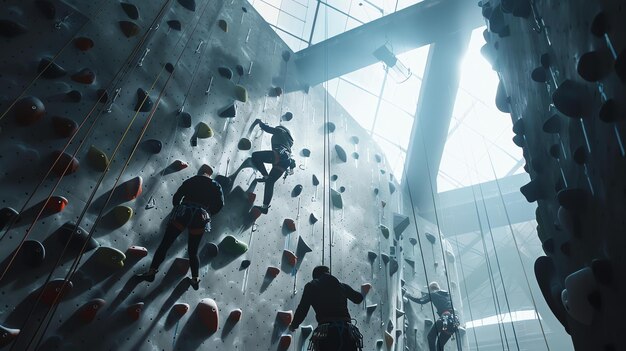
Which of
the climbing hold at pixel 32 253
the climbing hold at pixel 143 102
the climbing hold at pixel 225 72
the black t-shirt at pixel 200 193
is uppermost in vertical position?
the climbing hold at pixel 225 72

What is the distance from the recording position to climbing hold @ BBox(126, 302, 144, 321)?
3.36m

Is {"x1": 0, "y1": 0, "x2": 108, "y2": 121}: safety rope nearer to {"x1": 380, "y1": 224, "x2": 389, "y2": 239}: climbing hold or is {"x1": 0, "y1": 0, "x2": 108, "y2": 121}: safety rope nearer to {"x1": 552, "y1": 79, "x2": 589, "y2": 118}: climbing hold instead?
{"x1": 552, "y1": 79, "x2": 589, "y2": 118}: climbing hold

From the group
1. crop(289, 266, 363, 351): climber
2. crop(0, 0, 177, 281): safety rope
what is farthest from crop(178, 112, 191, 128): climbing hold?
crop(289, 266, 363, 351): climber

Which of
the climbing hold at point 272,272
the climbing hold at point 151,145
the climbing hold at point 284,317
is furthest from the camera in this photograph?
the climbing hold at point 272,272

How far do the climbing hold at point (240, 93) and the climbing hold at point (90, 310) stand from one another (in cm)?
286

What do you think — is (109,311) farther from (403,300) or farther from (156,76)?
(403,300)

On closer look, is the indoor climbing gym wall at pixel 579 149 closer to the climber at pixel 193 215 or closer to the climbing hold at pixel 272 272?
the climber at pixel 193 215

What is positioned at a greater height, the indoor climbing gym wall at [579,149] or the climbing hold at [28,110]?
the climbing hold at [28,110]

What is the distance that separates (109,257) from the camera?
11.0 feet

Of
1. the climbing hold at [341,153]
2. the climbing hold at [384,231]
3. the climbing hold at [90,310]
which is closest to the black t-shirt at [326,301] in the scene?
the climbing hold at [90,310]

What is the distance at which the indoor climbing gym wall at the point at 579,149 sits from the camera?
1956mm

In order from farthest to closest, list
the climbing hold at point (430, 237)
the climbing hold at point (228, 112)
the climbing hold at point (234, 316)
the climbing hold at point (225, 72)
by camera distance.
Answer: the climbing hold at point (430, 237) → the climbing hold at point (225, 72) → the climbing hold at point (228, 112) → the climbing hold at point (234, 316)

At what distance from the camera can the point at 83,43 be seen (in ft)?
12.5

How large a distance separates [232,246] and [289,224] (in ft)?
3.71
